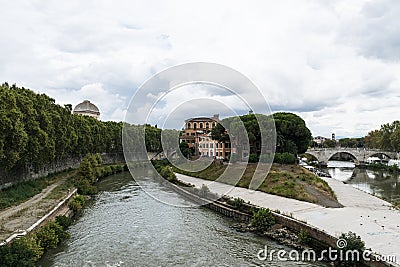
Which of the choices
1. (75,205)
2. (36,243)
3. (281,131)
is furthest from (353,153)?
(36,243)

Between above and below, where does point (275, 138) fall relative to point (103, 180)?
above

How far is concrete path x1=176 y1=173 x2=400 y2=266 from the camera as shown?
15.3 metres

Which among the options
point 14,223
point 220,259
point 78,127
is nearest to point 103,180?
point 78,127

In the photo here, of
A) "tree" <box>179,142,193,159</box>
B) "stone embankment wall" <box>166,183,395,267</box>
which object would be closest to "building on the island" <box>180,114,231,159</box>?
"tree" <box>179,142,193,159</box>

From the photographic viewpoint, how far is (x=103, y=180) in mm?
46812

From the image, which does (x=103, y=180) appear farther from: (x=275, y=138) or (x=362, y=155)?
(x=362, y=155)

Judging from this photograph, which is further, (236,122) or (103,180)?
(103,180)

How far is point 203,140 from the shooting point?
59781mm

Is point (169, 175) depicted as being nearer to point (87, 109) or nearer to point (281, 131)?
point (281, 131)

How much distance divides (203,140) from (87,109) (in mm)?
56094

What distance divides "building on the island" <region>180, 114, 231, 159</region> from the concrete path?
20328 mm

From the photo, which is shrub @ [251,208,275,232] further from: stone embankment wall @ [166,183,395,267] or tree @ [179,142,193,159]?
tree @ [179,142,193,159]

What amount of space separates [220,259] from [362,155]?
6369 centimetres

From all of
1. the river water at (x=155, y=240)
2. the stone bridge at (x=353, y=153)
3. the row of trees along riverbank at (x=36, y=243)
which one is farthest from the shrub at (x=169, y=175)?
the stone bridge at (x=353, y=153)
